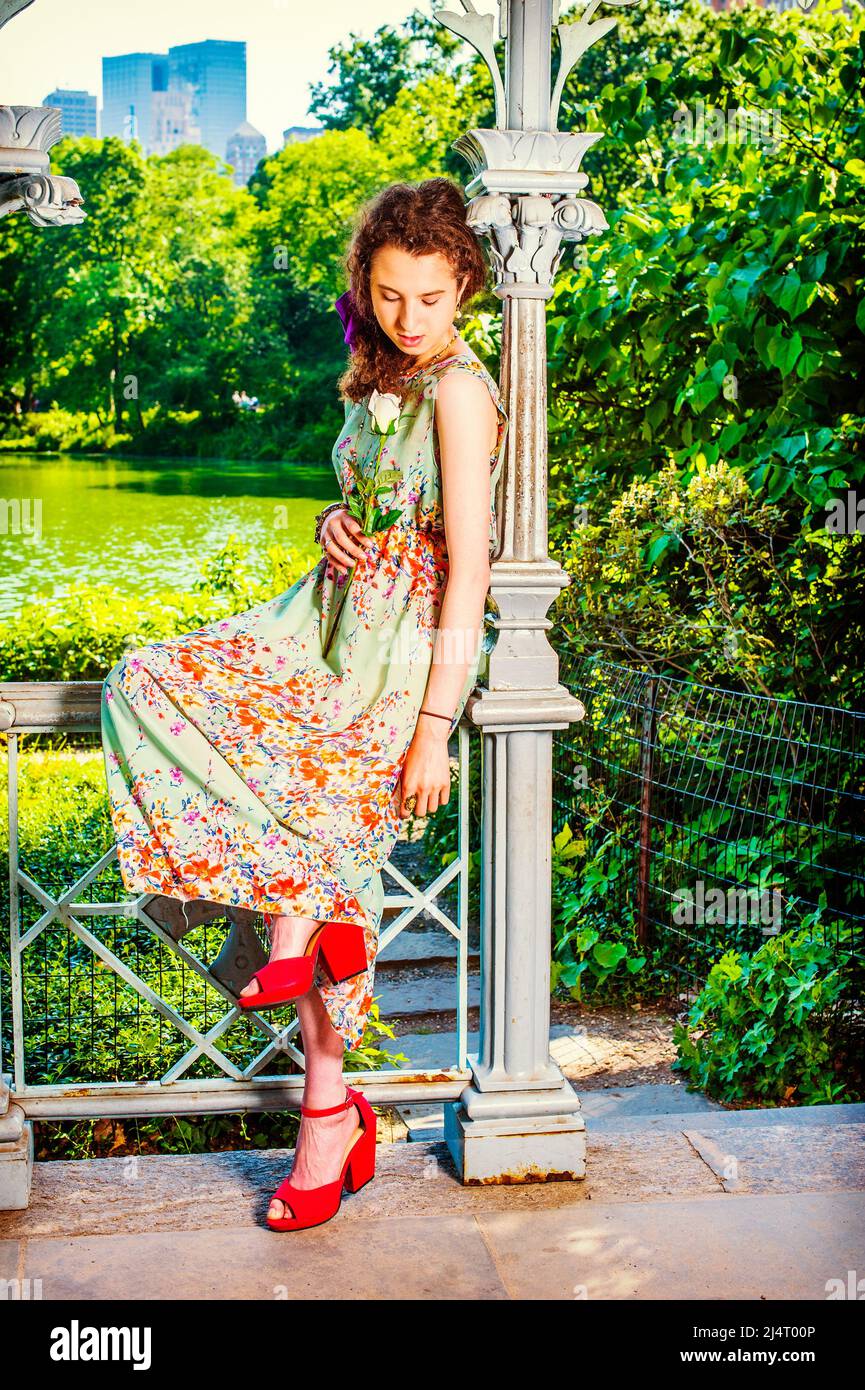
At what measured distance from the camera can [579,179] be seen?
92.9 inches

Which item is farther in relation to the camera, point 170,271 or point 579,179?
point 170,271

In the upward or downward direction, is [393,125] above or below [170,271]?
above

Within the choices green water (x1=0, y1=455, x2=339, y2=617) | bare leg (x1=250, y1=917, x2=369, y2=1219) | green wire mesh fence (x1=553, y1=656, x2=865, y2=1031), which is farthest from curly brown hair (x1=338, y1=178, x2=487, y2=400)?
green water (x1=0, y1=455, x2=339, y2=617)

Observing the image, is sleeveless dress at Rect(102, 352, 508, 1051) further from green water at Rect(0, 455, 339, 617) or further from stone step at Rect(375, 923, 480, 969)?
green water at Rect(0, 455, 339, 617)

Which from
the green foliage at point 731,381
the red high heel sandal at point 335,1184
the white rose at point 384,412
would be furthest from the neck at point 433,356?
the green foliage at point 731,381

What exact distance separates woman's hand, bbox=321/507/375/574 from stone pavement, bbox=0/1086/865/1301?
3.69 ft

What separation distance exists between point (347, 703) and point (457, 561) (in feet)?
1.03

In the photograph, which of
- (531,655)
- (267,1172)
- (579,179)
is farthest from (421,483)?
(267,1172)

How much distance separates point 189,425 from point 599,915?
1255 inches

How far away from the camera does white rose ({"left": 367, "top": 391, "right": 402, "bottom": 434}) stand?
225 cm

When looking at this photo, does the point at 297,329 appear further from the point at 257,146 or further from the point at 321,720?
the point at 257,146

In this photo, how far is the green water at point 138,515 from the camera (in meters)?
26.3

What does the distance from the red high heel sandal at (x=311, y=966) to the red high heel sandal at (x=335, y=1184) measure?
0.91 feet
